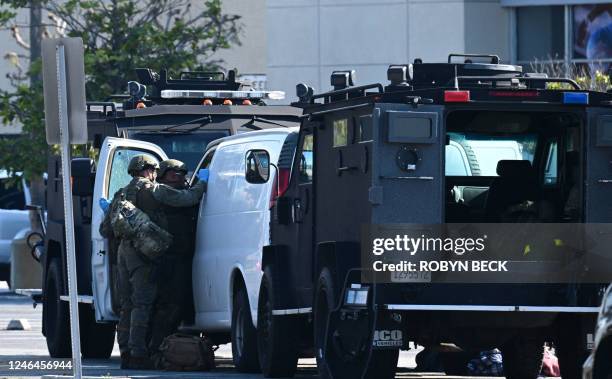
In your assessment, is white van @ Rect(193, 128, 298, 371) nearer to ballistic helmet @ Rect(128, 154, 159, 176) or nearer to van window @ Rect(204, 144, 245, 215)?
van window @ Rect(204, 144, 245, 215)

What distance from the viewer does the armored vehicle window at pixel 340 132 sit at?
1120 cm

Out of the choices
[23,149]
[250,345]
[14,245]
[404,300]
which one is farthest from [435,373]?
[23,149]

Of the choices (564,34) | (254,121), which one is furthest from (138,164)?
(564,34)

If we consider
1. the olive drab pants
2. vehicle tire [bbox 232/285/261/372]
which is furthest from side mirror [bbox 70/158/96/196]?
vehicle tire [bbox 232/285/261/372]

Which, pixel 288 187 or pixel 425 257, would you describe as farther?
Answer: pixel 288 187

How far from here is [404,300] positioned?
34.7 ft

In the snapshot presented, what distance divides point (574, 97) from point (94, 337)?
22.6 feet

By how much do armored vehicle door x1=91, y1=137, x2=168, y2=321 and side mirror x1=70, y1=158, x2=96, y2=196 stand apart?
0.12 meters

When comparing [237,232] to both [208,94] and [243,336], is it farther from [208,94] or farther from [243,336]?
[208,94]

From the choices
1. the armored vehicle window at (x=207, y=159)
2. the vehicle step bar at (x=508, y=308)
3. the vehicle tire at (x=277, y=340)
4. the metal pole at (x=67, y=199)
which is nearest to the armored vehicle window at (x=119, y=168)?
the armored vehicle window at (x=207, y=159)

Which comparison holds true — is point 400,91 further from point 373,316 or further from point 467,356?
point 467,356

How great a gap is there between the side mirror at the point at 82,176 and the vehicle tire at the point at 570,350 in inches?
201

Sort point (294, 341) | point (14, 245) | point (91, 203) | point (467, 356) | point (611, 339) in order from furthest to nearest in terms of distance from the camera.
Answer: point (14, 245) → point (91, 203) → point (467, 356) → point (294, 341) → point (611, 339)

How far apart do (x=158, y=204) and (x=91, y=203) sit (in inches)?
68.2
